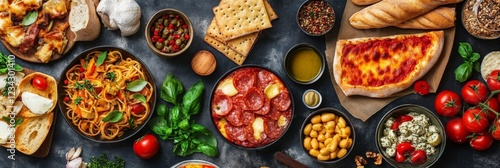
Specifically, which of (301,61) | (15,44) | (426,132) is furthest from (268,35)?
(15,44)

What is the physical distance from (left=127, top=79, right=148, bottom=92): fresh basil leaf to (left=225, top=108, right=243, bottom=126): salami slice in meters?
0.87

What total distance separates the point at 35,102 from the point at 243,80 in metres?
2.03

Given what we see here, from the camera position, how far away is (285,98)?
6.92 metres

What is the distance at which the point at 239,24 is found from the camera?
23.4ft

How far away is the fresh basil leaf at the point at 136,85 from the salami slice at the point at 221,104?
70 cm

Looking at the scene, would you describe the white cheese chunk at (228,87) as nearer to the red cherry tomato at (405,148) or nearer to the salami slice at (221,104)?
the salami slice at (221,104)

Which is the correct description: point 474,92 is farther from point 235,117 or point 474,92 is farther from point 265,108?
point 235,117

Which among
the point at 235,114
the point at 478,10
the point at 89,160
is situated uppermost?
the point at 478,10

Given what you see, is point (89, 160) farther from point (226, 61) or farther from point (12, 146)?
point (226, 61)

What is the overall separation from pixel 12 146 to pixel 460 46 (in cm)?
447

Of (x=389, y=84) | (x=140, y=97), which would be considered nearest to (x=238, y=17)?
(x=140, y=97)

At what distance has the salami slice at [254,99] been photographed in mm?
6938

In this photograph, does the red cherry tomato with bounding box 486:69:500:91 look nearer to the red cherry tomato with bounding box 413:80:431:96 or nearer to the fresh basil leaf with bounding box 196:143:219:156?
the red cherry tomato with bounding box 413:80:431:96

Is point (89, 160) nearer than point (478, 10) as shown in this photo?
No
